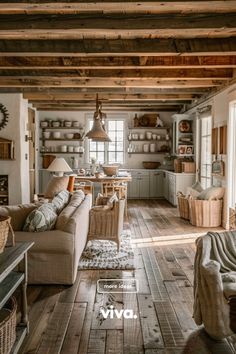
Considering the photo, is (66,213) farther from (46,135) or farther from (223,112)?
(46,135)

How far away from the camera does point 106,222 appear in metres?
4.99

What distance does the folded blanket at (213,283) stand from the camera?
2590 millimetres

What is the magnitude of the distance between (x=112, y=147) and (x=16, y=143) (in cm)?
391

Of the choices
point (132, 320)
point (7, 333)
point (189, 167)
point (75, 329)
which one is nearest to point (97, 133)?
point (189, 167)

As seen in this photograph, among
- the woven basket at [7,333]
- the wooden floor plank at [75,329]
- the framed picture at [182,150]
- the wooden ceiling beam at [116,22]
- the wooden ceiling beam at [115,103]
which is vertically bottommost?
the wooden floor plank at [75,329]

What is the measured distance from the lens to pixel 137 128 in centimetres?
1123

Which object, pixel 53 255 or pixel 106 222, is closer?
pixel 53 255

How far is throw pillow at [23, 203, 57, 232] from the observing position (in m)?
3.79

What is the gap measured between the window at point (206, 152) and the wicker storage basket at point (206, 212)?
1.36 meters

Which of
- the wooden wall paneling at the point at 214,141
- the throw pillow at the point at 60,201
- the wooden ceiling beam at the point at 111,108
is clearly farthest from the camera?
the wooden ceiling beam at the point at 111,108

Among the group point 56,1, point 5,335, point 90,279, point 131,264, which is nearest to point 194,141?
point 131,264

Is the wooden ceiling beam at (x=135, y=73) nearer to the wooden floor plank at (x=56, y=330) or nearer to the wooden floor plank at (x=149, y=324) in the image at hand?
the wooden floor plank at (x=149, y=324)

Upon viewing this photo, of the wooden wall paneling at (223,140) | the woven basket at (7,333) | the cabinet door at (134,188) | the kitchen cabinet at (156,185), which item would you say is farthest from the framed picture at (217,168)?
the woven basket at (7,333)

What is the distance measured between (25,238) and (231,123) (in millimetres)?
4219
